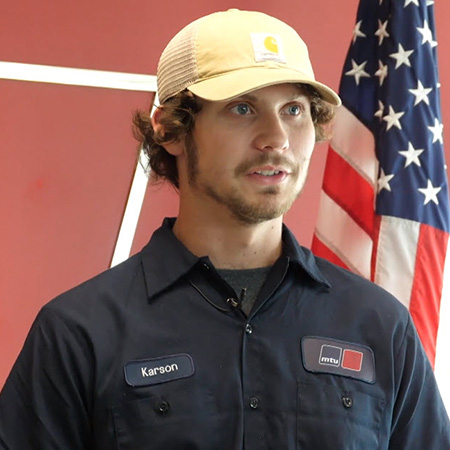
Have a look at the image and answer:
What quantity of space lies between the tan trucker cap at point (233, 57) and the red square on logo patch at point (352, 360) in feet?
1.38

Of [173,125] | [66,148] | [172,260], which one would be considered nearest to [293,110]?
[173,125]

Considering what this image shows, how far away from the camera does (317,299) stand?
146 centimetres

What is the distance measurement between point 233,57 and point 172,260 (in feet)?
1.12

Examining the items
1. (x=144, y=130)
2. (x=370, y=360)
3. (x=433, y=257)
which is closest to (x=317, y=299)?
(x=370, y=360)

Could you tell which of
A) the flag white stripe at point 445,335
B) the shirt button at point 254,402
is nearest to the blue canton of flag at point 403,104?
the flag white stripe at point 445,335

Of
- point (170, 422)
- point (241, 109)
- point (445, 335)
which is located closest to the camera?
point (170, 422)

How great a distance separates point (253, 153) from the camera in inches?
55.1

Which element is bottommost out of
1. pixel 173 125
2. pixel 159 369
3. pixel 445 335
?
pixel 445 335

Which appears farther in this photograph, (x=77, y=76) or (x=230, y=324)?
(x=77, y=76)

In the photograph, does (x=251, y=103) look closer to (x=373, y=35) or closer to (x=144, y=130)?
(x=144, y=130)

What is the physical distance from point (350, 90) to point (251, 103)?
0.82 metres

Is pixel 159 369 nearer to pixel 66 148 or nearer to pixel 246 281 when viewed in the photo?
pixel 246 281

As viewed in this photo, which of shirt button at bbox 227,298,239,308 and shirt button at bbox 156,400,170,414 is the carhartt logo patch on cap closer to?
shirt button at bbox 227,298,239,308

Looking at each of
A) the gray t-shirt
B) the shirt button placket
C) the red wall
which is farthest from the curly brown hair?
the red wall
